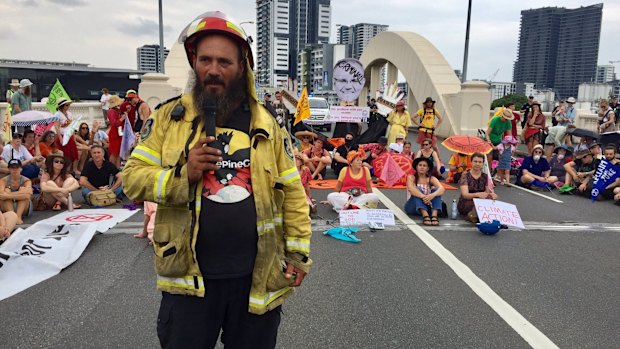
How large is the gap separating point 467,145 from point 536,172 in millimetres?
2128

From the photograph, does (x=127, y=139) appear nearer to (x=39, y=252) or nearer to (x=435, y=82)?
(x=39, y=252)

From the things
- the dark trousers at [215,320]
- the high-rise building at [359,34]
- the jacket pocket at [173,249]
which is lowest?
the dark trousers at [215,320]

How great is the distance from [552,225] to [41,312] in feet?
22.8

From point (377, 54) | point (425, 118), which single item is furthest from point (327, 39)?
point (425, 118)

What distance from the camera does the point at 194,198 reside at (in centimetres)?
201

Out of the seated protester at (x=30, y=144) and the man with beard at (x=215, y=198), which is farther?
the seated protester at (x=30, y=144)

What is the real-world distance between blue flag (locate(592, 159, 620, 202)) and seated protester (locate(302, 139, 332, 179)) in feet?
18.2

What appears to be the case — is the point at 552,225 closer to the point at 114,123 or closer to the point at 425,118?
the point at 425,118

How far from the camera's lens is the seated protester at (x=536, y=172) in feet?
34.9

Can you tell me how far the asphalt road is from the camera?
3.65 metres

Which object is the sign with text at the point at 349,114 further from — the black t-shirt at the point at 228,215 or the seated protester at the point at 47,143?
the black t-shirt at the point at 228,215

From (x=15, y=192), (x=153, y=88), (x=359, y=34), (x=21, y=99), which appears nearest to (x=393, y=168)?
(x=15, y=192)

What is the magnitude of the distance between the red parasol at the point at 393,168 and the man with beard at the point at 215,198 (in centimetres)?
761

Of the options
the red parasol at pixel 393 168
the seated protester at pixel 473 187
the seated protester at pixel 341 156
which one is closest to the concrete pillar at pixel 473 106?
the seated protester at pixel 341 156
